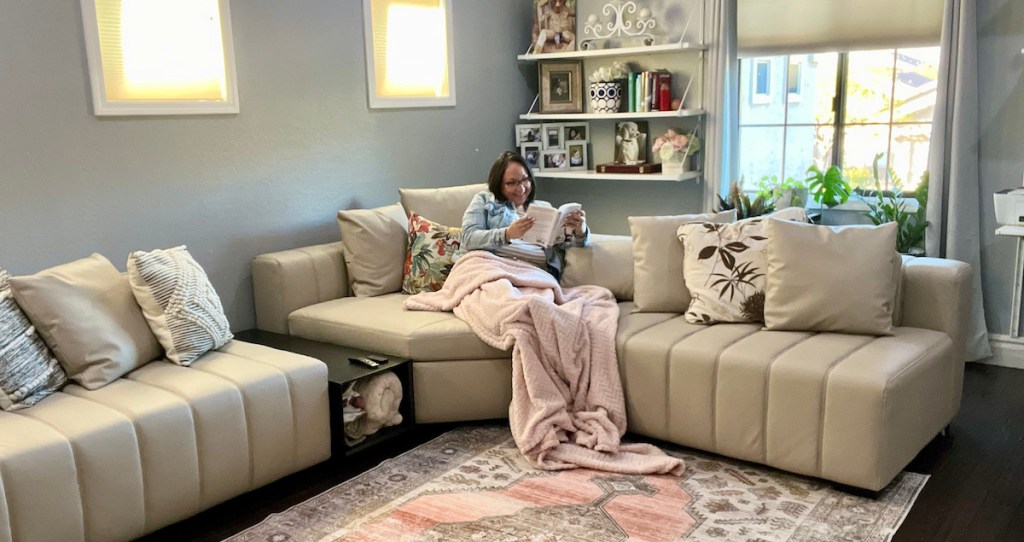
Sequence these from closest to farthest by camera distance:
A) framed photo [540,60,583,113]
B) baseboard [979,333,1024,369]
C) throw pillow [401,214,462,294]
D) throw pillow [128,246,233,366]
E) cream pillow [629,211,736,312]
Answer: throw pillow [128,246,233,366] < cream pillow [629,211,736,312] < throw pillow [401,214,462,294] < baseboard [979,333,1024,369] < framed photo [540,60,583,113]

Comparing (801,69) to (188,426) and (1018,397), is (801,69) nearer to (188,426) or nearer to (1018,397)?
(1018,397)

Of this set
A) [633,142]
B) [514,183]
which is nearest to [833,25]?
[633,142]

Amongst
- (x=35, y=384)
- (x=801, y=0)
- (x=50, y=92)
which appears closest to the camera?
(x=35, y=384)

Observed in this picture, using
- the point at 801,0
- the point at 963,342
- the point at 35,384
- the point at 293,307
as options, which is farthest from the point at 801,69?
the point at 35,384

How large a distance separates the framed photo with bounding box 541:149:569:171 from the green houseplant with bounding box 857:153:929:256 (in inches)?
66.5

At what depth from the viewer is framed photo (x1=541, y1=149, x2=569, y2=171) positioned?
4.96 metres

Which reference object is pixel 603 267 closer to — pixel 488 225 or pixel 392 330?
pixel 488 225

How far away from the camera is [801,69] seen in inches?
175

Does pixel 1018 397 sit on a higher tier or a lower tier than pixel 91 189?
lower

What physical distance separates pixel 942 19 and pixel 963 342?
5.33 feet

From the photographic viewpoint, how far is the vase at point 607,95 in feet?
15.1

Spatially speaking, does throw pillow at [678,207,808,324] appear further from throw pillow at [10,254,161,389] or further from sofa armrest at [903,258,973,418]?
throw pillow at [10,254,161,389]

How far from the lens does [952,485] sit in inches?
107

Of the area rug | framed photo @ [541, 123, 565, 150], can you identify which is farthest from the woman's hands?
framed photo @ [541, 123, 565, 150]
